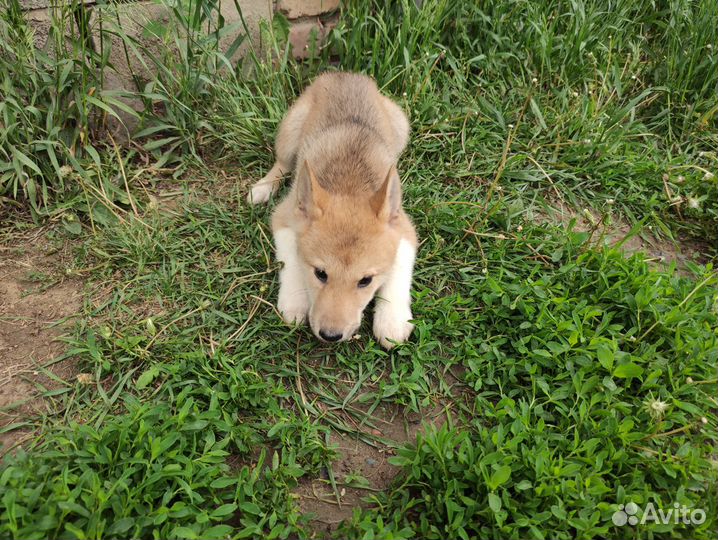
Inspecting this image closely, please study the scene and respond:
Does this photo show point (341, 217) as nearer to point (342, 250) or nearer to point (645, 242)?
Answer: point (342, 250)

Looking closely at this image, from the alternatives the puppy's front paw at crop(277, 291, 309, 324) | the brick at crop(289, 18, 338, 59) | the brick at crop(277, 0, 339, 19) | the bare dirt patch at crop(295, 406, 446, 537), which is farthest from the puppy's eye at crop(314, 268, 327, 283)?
the brick at crop(277, 0, 339, 19)

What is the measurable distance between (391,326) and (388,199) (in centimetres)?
76

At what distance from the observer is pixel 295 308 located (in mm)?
3180

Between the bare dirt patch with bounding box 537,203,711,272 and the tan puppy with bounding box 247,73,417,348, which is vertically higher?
the tan puppy with bounding box 247,73,417,348

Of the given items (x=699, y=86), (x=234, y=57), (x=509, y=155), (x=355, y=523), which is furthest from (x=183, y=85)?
(x=699, y=86)

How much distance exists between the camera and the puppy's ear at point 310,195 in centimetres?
298

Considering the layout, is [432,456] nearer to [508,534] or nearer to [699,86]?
[508,534]

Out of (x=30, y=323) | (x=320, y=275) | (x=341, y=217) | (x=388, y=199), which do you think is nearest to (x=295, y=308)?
(x=320, y=275)

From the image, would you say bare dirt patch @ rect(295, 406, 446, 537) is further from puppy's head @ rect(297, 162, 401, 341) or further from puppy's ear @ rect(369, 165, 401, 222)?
puppy's ear @ rect(369, 165, 401, 222)

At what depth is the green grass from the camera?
231cm

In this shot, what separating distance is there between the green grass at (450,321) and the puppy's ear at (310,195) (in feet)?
2.05

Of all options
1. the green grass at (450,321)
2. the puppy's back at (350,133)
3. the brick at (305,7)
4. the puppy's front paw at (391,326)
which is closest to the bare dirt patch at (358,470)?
the green grass at (450,321)

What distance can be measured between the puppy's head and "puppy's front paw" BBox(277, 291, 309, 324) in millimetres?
116

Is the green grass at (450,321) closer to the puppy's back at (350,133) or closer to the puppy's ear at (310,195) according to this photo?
the puppy's back at (350,133)
